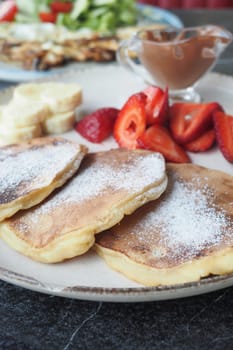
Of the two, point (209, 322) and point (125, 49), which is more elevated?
point (125, 49)

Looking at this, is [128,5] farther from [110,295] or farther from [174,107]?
[110,295]

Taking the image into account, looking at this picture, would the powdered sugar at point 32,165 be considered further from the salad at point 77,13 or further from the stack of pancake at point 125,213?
the salad at point 77,13

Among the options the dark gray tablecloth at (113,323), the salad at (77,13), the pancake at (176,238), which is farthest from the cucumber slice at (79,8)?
the dark gray tablecloth at (113,323)

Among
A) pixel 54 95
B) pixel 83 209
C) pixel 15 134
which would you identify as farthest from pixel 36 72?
pixel 83 209

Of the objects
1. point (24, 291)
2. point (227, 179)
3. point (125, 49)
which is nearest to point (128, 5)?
point (125, 49)

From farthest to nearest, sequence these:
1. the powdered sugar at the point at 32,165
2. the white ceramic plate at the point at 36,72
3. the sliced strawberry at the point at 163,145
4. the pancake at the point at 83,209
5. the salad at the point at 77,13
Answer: the salad at the point at 77,13, the white ceramic plate at the point at 36,72, the sliced strawberry at the point at 163,145, the powdered sugar at the point at 32,165, the pancake at the point at 83,209

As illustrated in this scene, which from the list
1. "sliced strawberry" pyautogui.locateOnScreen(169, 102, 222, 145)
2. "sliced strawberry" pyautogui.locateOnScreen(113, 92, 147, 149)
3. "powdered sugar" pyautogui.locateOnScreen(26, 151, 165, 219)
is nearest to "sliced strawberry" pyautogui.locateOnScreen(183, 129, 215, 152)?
"sliced strawberry" pyautogui.locateOnScreen(169, 102, 222, 145)

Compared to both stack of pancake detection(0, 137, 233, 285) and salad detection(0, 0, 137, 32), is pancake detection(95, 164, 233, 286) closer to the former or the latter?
stack of pancake detection(0, 137, 233, 285)
